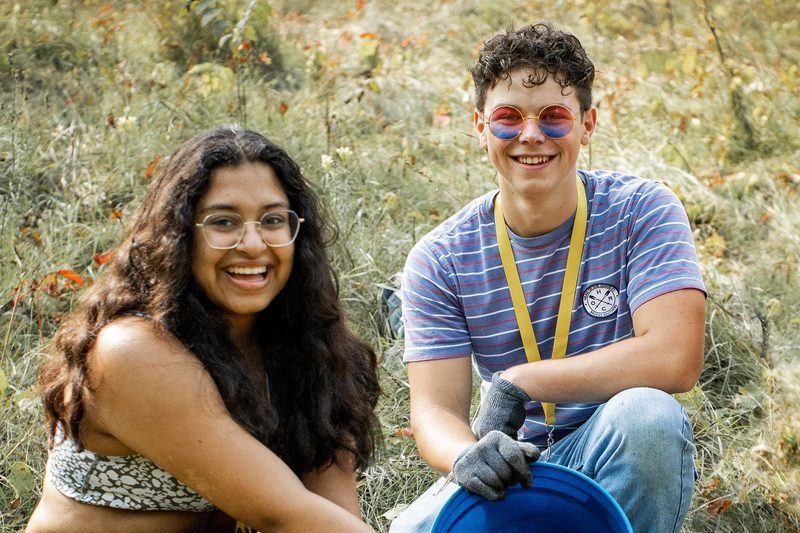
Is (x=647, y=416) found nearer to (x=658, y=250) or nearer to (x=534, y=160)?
(x=658, y=250)

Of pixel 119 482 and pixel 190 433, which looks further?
pixel 119 482

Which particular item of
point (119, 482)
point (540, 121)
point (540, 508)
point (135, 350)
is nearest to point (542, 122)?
point (540, 121)

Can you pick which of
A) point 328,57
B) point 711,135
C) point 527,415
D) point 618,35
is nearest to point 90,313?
point 527,415

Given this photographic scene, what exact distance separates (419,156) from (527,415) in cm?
287

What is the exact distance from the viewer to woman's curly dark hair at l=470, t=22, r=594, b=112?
2.48 metres

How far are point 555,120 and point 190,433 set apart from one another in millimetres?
1238

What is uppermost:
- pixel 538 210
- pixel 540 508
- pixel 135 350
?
pixel 538 210

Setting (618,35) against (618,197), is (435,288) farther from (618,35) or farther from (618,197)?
(618,35)

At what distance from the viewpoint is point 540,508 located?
2035mm

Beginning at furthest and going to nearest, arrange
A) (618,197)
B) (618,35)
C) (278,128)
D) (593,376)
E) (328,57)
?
(618,35) < (328,57) < (278,128) < (618,197) < (593,376)

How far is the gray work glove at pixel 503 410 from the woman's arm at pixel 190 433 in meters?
0.40

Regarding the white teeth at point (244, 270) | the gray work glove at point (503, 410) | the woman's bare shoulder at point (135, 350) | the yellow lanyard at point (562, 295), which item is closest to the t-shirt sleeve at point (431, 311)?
the yellow lanyard at point (562, 295)

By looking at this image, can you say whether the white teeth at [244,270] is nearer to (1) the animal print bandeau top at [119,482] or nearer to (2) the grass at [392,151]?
(1) the animal print bandeau top at [119,482]

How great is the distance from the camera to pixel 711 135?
5.10 metres
